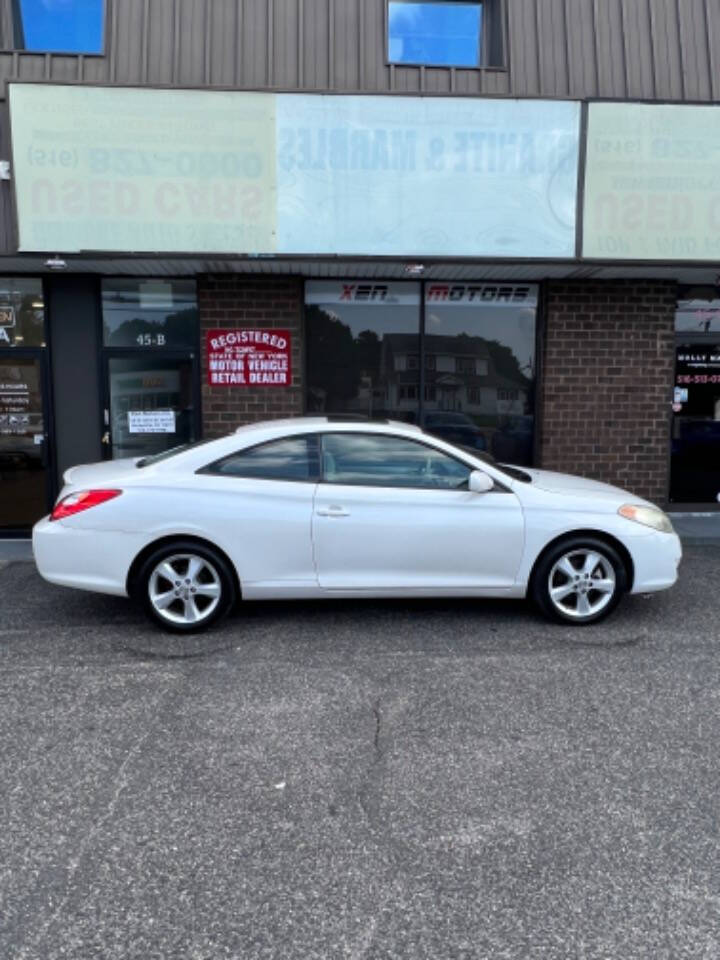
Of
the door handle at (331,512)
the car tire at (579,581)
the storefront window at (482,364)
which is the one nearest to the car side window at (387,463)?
the door handle at (331,512)

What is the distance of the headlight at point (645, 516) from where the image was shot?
5.32m

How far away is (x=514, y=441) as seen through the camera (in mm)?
9109

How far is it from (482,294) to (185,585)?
17.5ft

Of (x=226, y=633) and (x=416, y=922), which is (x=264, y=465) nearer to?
(x=226, y=633)

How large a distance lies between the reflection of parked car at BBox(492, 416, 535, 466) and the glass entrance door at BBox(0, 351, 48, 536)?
523 centimetres

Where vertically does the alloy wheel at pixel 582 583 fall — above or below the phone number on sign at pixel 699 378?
below

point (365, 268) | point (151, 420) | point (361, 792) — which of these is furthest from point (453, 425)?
point (361, 792)

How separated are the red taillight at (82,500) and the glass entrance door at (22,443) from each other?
148 inches

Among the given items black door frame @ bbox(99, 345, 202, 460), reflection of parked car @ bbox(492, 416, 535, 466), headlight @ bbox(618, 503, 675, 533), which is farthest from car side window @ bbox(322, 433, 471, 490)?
reflection of parked car @ bbox(492, 416, 535, 466)

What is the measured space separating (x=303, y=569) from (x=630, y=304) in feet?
18.4

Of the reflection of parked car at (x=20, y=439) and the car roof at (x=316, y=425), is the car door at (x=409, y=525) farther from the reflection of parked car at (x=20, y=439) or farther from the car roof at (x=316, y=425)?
the reflection of parked car at (x=20, y=439)

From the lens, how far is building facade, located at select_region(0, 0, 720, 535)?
23.4 ft

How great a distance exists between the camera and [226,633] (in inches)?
206

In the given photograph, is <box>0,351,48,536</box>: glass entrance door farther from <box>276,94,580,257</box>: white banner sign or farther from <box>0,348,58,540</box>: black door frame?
<box>276,94,580,257</box>: white banner sign
